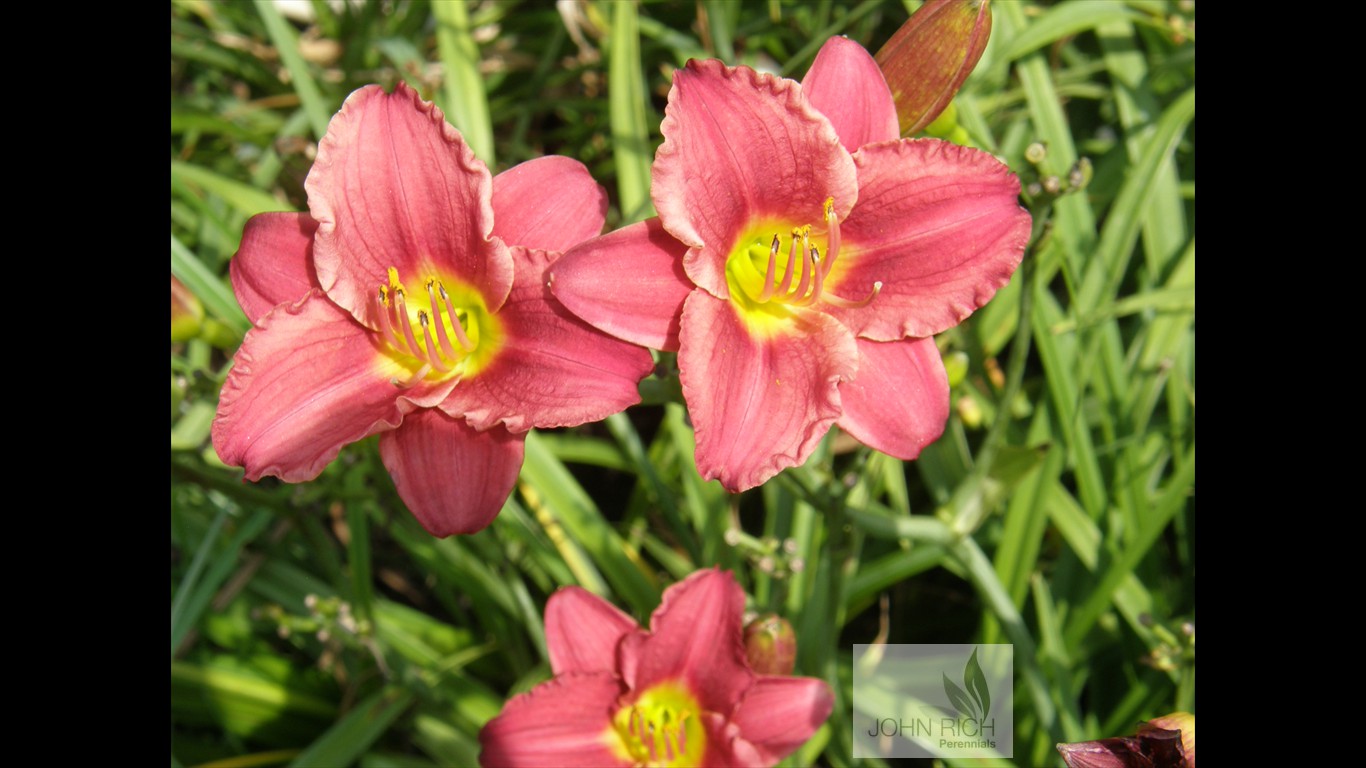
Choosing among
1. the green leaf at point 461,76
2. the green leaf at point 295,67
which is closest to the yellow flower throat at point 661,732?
the green leaf at point 461,76

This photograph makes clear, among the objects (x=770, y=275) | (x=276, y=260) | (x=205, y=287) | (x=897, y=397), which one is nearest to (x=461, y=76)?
(x=205, y=287)

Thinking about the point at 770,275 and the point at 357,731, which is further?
the point at 357,731

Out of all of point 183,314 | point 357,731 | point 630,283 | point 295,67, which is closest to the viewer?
point 630,283

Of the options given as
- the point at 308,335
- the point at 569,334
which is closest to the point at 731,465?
the point at 569,334

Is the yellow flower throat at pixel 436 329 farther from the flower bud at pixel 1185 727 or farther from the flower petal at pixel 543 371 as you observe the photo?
the flower bud at pixel 1185 727

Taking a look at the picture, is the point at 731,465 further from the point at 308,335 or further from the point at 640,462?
the point at 640,462

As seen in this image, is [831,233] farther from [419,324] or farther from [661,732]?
[661,732]
